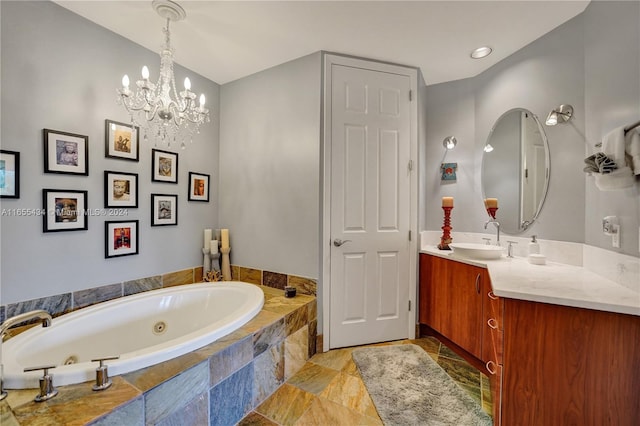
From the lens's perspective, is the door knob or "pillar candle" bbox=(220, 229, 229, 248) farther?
"pillar candle" bbox=(220, 229, 229, 248)

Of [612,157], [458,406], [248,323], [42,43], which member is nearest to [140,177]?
[42,43]

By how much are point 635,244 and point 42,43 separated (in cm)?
346

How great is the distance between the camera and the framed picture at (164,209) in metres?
2.26

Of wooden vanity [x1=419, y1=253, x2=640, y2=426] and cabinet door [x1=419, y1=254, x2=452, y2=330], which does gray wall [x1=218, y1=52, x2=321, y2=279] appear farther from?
wooden vanity [x1=419, y1=253, x2=640, y2=426]

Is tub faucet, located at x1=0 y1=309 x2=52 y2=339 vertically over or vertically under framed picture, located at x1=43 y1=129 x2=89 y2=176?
under

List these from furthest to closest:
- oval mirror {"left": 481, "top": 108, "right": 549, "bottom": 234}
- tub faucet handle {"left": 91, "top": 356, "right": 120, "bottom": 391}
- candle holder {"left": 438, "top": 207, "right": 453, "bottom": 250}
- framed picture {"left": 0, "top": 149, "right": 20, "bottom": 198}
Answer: candle holder {"left": 438, "top": 207, "right": 453, "bottom": 250} → oval mirror {"left": 481, "top": 108, "right": 549, "bottom": 234} → framed picture {"left": 0, "top": 149, "right": 20, "bottom": 198} → tub faucet handle {"left": 91, "top": 356, "right": 120, "bottom": 391}

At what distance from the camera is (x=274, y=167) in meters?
2.47

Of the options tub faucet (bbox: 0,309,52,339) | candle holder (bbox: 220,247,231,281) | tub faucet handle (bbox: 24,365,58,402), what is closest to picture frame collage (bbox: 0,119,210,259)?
candle holder (bbox: 220,247,231,281)

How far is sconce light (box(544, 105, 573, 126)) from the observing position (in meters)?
1.87

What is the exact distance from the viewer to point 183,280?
2455 mm

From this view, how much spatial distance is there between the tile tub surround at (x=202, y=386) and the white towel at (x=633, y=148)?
6.60 ft

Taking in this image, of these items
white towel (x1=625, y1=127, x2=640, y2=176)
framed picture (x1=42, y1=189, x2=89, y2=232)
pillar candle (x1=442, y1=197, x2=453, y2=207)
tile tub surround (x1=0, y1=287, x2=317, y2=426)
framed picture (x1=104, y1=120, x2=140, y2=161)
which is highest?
framed picture (x1=104, y1=120, x2=140, y2=161)

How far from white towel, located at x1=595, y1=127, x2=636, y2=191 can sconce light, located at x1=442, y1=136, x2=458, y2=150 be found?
1331mm

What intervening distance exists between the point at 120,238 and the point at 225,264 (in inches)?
35.4
